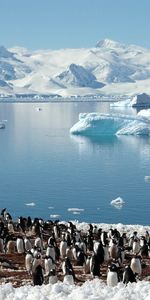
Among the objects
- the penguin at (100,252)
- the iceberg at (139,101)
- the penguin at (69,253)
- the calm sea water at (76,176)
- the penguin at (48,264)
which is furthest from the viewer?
the iceberg at (139,101)

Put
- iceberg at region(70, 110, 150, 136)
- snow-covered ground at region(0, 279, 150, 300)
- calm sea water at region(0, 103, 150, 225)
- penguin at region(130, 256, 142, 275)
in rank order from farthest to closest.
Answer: iceberg at region(70, 110, 150, 136) < calm sea water at region(0, 103, 150, 225) < penguin at region(130, 256, 142, 275) < snow-covered ground at region(0, 279, 150, 300)

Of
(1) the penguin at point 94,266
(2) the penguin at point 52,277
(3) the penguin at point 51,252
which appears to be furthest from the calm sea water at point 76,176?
(2) the penguin at point 52,277

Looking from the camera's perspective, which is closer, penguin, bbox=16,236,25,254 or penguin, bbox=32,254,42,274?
penguin, bbox=32,254,42,274

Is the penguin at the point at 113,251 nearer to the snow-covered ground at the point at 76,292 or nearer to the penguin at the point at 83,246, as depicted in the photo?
the penguin at the point at 83,246

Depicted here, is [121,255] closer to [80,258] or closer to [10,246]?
[80,258]

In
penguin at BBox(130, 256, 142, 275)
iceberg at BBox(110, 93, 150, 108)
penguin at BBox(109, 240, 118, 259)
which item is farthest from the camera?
iceberg at BBox(110, 93, 150, 108)

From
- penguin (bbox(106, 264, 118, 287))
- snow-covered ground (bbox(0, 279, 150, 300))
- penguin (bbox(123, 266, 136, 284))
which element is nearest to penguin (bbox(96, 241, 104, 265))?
penguin (bbox(106, 264, 118, 287))

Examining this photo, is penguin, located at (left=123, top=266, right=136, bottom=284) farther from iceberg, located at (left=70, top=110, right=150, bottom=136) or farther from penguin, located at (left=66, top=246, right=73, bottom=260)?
iceberg, located at (left=70, top=110, right=150, bottom=136)

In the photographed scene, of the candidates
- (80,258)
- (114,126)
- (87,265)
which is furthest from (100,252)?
(114,126)
